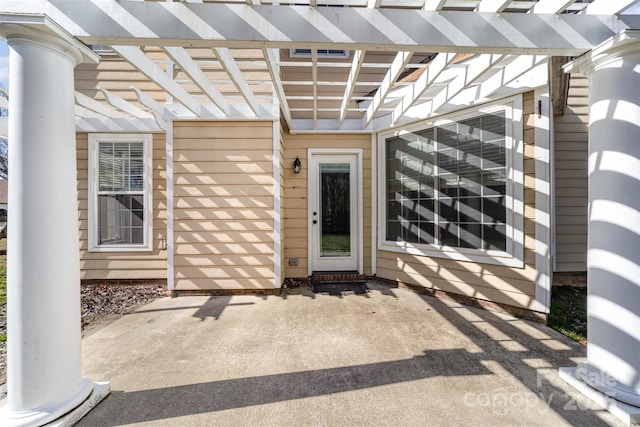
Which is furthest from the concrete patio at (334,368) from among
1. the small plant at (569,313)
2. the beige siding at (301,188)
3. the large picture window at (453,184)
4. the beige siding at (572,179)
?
the beige siding at (572,179)

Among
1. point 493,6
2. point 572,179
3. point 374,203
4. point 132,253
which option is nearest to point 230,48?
point 493,6

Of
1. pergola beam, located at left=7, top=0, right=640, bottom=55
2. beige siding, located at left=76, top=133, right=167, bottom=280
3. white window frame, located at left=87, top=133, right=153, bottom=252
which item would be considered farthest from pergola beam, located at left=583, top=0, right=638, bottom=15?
white window frame, located at left=87, top=133, right=153, bottom=252

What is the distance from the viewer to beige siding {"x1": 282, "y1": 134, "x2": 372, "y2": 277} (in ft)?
15.5

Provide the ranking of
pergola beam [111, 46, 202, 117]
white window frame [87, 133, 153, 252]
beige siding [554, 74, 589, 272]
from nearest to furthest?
pergola beam [111, 46, 202, 117]
white window frame [87, 133, 153, 252]
beige siding [554, 74, 589, 272]

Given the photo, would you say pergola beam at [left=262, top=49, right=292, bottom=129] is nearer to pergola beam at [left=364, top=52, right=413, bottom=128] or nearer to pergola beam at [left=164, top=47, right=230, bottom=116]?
pergola beam at [left=164, top=47, right=230, bottom=116]

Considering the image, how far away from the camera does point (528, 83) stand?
3.18 metres

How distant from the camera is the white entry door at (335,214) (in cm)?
479

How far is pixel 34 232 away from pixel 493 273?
160 inches

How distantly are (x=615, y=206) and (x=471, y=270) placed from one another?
6.41ft

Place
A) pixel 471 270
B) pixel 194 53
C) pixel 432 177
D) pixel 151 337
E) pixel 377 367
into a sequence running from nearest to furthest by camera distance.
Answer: pixel 377 367 → pixel 151 337 → pixel 471 270 → pixel 432 177 → pixel 194 53

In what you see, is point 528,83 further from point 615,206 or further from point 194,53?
point 194,53

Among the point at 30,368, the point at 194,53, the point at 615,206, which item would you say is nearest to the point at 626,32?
the point at 615,206

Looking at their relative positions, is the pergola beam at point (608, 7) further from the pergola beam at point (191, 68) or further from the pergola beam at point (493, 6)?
the pergola beam at point (191, 68)

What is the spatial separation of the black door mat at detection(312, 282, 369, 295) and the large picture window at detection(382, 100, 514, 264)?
79 centimetres
